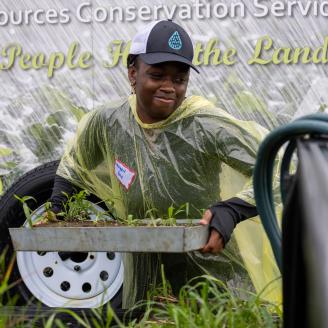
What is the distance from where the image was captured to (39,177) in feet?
16.7

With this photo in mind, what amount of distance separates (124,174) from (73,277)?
1876 mm

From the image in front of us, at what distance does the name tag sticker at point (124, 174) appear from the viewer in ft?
10.8

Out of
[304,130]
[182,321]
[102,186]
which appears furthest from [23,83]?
[304,130]

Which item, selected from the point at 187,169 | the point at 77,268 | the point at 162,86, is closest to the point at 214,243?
the point at 187,169

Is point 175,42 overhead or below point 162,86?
overhead

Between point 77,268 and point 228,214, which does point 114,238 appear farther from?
point 77,268

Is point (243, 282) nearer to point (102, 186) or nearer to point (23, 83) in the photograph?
point (102, 186)

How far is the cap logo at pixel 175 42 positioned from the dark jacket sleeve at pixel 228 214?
61cm

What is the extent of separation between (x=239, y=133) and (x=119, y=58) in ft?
6.73

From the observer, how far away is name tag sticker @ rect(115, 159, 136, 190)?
3.30 meters

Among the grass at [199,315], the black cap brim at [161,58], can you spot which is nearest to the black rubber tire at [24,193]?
the black cap brim at [161,58]

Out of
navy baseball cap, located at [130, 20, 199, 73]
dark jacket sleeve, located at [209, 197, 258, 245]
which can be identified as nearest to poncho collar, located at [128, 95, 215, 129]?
navy baseball cap, located at [130, 20, 199, 73]

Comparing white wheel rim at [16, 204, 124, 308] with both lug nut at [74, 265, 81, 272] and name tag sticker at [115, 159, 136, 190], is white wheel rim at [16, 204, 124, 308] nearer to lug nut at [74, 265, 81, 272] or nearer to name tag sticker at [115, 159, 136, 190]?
lug nut at [74, 265, 81, 272]

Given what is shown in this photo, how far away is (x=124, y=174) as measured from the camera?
333cm
